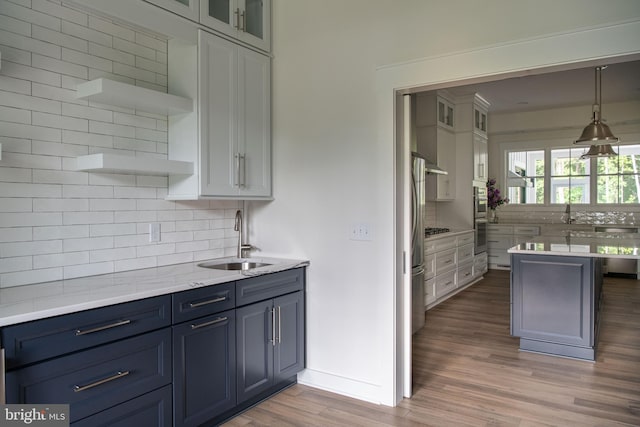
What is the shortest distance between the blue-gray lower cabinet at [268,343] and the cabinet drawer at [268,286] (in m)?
0.04

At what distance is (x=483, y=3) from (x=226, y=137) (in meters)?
1.72

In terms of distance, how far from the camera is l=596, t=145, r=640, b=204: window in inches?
295

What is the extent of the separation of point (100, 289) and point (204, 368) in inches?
27.7

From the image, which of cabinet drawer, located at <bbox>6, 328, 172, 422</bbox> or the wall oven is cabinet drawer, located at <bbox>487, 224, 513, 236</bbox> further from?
cabinet drawer, located at <bbox>6, 328, 172, 422</bbox>

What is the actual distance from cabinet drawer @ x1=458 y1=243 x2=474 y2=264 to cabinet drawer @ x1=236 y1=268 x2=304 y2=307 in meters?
3.73

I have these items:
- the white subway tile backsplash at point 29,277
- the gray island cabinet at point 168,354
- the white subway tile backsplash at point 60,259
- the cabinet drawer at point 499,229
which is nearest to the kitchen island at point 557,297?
the gray island cabinet at point 168,354

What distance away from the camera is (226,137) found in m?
A: 2.95

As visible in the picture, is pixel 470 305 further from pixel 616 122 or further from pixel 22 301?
pixel 22 301

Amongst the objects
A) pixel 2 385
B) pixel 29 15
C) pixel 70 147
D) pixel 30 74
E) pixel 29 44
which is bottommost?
pixel 2 385

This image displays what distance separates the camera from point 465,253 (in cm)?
652

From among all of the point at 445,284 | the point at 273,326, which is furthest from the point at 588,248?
the point at 273,326

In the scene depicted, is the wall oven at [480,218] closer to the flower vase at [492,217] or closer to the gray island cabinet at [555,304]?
the flower vase at [492,217]

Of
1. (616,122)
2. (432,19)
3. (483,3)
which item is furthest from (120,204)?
(616,122)

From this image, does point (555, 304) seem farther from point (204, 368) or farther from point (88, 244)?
point (88, 244)
